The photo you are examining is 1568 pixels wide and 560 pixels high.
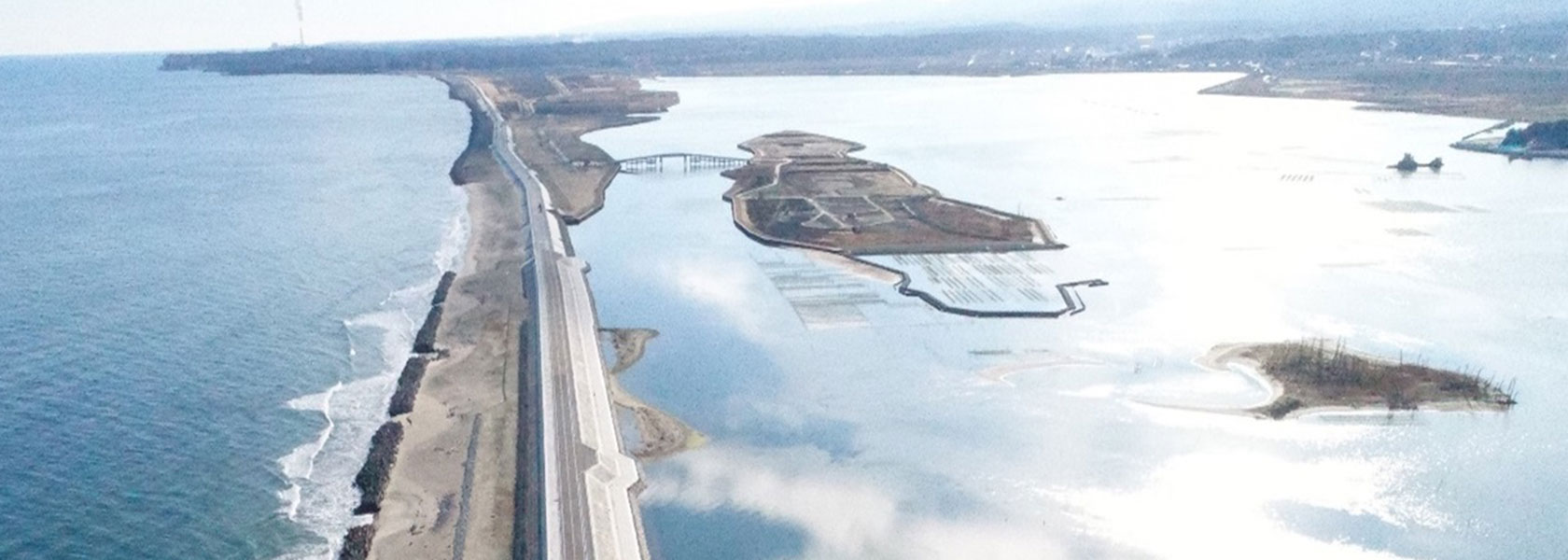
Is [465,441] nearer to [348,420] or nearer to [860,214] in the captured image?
[348,420]

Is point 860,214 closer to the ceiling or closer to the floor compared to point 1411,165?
closer to the floor

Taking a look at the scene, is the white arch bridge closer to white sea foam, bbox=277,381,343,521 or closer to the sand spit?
the sand spit

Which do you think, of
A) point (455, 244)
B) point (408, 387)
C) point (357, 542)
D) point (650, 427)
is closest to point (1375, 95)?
point (455, 244)

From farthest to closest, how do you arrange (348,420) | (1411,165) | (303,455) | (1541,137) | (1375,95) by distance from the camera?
(1375,95) < (1541,137) < (1411,165) < (348,420) < (303,455)

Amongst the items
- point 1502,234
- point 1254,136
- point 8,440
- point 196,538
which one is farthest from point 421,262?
point 1254,136

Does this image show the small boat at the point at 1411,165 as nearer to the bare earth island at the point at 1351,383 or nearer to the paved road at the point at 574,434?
the bare earth island at the point at 1351,383

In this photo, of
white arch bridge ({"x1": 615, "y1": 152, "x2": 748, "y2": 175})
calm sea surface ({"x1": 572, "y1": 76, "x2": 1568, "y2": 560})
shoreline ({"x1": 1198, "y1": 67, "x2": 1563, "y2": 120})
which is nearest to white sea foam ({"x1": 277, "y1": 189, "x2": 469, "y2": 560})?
calm sea surface ({"x1": 572, "y1": 76, "x2": 1568, "y2": 560})
